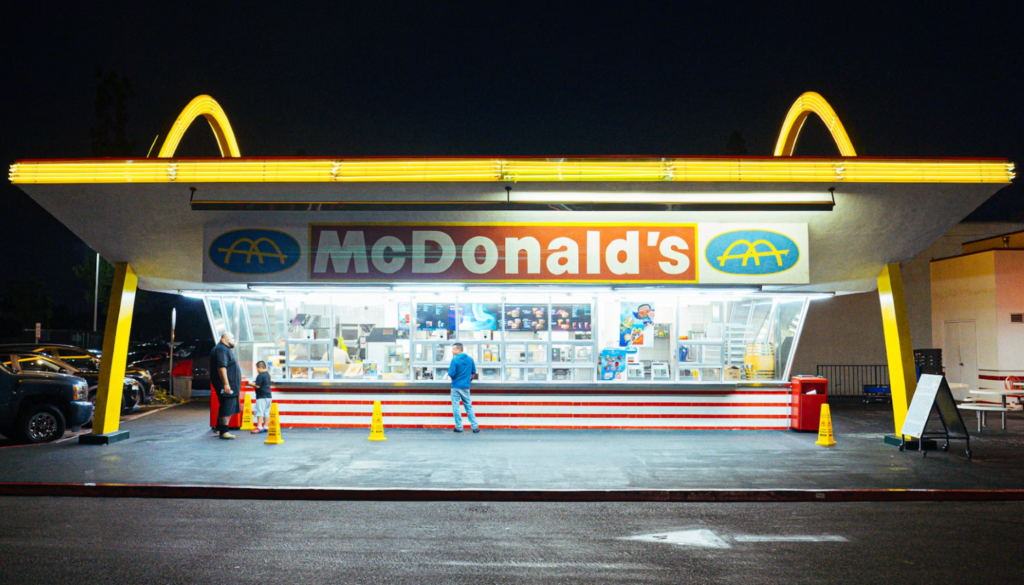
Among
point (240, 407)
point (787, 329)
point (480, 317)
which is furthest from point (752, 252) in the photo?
point (240, 407)

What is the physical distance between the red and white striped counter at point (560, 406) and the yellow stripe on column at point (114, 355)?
2.91 meters

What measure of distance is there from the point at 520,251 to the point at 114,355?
25.3 ft

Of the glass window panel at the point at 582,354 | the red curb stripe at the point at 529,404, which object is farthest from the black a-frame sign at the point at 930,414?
the glass window panel at the point at 582,354

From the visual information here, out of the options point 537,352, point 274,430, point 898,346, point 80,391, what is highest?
point 898,346

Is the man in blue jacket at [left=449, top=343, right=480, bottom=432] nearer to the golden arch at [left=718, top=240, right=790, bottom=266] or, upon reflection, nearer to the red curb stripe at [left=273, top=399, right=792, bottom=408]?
the red curb stripe at [left=273, top=399, right=792, bottom=408]

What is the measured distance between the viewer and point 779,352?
48.3 feet

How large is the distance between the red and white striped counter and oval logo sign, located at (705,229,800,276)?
2.76 metres

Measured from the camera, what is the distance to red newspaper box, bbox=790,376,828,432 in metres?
13.7

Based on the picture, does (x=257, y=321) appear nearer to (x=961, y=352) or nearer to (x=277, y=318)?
(x=277, y=318)

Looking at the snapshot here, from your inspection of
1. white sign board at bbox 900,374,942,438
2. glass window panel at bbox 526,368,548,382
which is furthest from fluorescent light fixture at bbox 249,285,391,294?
white sign board at bbox 900,374,942,438

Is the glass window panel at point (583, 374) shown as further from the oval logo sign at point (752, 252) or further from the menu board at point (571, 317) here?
the oval logo sign at point (752, 252)

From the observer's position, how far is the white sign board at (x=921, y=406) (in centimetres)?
1134

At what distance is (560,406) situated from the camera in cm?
1404

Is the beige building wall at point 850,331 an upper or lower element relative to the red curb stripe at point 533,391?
upper
